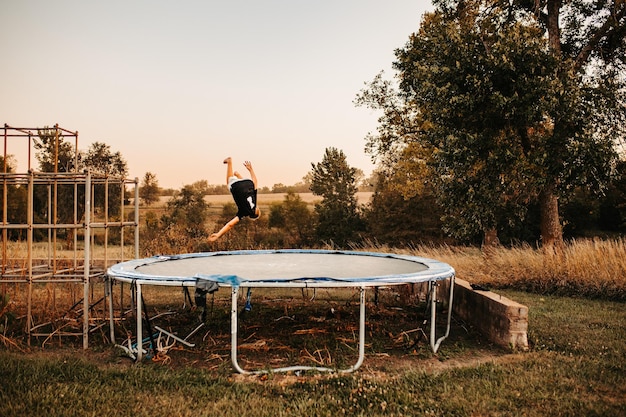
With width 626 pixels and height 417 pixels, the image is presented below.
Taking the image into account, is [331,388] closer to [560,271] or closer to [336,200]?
[560,271]

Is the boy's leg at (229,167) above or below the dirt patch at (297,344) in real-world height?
above

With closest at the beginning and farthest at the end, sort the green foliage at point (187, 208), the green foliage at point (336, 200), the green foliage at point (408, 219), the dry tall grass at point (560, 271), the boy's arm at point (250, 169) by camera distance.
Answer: the boy's arm at point (250, 169) < the dry tall grass at point (560, 271) < the green foliage at point (408, 219) < the green foliage at point (187, 208) < the green foliage at point (336, 200)

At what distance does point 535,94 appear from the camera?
8016mm

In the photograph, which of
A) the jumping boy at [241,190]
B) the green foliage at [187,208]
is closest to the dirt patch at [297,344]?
the jumping boy at [241,190]

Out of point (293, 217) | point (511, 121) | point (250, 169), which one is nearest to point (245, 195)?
point (250, 169)

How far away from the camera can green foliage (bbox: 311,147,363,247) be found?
17.4 m

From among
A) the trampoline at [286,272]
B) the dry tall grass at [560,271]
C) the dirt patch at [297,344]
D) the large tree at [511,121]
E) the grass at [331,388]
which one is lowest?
the dirt patch at [297,344]

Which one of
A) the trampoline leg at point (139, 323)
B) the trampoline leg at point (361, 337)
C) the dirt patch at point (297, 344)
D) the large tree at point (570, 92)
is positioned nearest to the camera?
the trampoline leg at point (361, 337)

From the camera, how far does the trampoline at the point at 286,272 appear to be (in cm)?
331

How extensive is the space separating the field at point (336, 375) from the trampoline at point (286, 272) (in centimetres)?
24

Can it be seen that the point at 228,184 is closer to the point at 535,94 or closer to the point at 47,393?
the point at 47,393

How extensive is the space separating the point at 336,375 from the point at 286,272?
4.68 feet

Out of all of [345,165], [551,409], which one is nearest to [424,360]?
[551,409]

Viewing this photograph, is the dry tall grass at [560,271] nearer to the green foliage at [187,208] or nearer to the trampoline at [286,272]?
the trampoline at [286,272]
